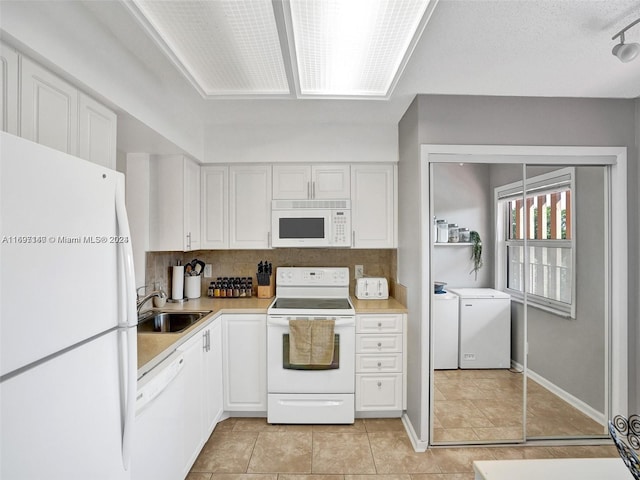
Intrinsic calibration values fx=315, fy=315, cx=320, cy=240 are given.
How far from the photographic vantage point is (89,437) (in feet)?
3.03

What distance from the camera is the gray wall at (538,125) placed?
2.21 metres

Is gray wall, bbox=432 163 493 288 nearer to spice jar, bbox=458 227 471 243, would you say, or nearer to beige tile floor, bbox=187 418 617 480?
spice jar, bbox=458 227 471 243

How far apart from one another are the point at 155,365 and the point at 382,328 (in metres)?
1.65

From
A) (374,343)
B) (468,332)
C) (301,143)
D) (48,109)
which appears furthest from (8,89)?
(468,332)

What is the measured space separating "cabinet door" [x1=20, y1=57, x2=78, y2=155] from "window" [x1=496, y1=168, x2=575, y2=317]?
249cm

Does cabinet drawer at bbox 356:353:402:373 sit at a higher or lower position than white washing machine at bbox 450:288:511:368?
lower

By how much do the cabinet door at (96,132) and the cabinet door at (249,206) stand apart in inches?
51.2

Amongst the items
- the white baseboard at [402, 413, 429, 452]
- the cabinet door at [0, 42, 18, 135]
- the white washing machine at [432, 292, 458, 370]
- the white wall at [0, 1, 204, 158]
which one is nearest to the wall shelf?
the white washing machine at [432, 292, 458, 370]

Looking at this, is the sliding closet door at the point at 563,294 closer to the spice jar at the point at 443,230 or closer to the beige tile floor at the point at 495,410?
the beige tile floor at the point at 495,410

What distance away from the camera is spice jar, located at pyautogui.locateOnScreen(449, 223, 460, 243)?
2.21 metres

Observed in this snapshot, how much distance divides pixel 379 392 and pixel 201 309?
62.3 inches

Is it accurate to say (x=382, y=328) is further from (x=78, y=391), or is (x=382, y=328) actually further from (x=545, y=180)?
(x=78, y=391)

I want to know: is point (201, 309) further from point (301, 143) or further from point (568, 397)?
point (568, 397)

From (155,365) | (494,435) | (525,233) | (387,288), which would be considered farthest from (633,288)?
(155,365)
